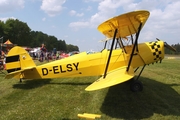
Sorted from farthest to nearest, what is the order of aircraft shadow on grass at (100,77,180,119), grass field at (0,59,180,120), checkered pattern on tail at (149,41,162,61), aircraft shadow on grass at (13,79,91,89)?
1. aircraft shadow on grass at (13,79,91,89)
2. checkered pattern on tail at (149,41,162,61)
3. aircraft shadow on grass at (100,77,180,119)
4. grass field at (0,59,180,120)

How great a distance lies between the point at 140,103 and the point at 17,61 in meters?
5.57

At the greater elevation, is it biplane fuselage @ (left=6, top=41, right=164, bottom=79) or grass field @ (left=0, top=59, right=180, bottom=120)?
biplane fuselage @ (left=6, top=41, right=164, bottom=79)

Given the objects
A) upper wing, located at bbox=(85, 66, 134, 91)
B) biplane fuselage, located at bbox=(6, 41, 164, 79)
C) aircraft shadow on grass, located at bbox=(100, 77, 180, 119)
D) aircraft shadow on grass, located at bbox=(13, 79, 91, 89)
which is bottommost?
aircraft shadow on grass, located at bbox=(100, 77, 180, 119)

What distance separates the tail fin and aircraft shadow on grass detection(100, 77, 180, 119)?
4.01 meters

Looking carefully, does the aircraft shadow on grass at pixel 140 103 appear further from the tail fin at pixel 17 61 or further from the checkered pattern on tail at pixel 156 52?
the tail fin at pixel 17 61

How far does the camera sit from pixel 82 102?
623 cm

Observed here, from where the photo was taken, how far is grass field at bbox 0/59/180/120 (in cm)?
521

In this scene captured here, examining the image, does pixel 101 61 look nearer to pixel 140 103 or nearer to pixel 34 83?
pixel 140 103

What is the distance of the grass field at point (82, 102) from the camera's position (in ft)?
17.1

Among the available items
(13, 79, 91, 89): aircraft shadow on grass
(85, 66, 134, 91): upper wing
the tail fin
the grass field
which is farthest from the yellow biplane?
(85, 66, 134, 91): upper wing

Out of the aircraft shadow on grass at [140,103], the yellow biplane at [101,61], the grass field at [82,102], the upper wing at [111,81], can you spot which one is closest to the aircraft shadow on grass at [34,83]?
the grass field at [82,102]

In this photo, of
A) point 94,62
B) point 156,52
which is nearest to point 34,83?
point 94,62

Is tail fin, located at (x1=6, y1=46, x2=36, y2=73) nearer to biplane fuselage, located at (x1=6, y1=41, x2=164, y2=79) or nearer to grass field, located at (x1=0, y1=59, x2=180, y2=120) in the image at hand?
biplane fuselage, located at (x1=6, y1=41, x2=164, y2=79)

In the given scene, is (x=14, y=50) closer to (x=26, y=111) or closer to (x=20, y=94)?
(x=20, y=94)
